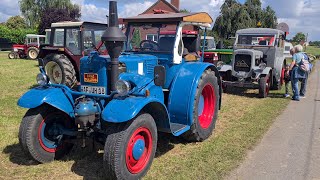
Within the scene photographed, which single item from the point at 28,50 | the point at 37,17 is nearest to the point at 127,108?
the point at 28,50

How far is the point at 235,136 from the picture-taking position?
5.65m

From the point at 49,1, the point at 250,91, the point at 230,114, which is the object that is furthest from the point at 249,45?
the point at 49,1

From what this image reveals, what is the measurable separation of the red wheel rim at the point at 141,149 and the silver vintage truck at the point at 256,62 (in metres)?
6.12

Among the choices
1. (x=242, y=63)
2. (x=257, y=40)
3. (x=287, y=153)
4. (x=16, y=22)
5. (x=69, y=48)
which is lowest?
(x=287, y=153)

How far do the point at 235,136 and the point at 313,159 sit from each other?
1.34 metres

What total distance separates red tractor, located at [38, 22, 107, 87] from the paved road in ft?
19.1

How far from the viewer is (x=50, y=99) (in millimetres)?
4035

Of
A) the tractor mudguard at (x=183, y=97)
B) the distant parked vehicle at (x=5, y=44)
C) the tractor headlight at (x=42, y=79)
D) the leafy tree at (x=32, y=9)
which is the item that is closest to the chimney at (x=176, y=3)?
the distant parked vehicle at (x=5, y=44)

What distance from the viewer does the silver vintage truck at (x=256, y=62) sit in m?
9.71

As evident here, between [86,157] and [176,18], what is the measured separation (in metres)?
2.48

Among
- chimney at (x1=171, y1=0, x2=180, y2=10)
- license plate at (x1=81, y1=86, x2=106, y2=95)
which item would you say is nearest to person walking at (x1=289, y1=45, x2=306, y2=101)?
license plate at (x1=81, y1=86, x2=106, y2=95)

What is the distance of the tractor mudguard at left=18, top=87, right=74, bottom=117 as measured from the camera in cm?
400

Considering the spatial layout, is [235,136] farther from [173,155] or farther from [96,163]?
[96,163]

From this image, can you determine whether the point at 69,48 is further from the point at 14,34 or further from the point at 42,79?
the point at 14,34
